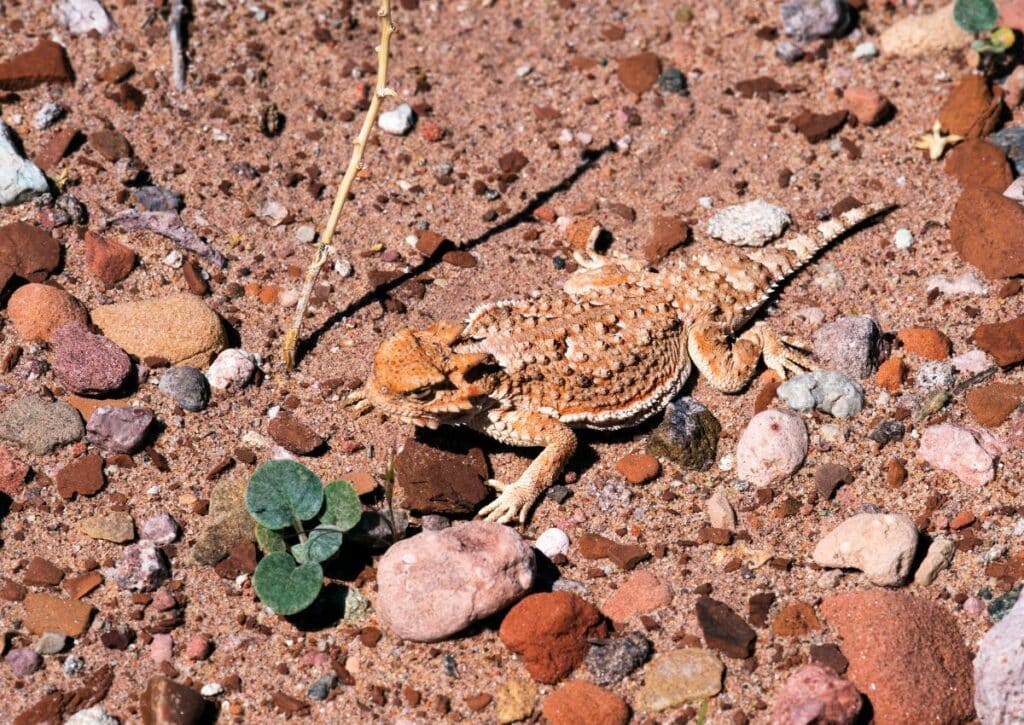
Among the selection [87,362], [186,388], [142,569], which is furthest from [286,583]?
[87,362]

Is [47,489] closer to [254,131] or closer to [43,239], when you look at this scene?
[43,239]

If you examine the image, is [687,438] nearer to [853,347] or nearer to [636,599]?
[636,599]

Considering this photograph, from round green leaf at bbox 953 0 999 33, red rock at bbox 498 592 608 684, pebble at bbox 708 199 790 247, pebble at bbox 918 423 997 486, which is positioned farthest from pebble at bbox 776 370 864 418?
round green leaf at bbox 953 0 999 33

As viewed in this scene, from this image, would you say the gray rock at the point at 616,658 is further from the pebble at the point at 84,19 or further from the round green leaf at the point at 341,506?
the pebble at the point at 84,19

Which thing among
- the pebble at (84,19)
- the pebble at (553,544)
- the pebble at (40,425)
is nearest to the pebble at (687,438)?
the pebble at (553,544)

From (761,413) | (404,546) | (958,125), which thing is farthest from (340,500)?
(958,125)

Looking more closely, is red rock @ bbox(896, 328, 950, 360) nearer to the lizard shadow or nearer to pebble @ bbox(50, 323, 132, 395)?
the lizard shadow
